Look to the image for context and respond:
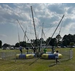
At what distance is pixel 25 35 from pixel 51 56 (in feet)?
65.7

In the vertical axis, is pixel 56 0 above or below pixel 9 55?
above

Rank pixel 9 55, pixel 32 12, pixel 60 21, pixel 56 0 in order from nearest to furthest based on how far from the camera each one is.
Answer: pixel 56 0, pixel 9 55, pixel 32 12, pixel 60 21

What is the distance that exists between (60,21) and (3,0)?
2886 centimetres

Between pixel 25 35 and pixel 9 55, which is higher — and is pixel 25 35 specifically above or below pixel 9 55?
above

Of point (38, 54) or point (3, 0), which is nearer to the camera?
point (3, 0)

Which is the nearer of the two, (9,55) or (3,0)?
(3,0)

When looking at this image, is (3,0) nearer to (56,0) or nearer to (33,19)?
(56,0)

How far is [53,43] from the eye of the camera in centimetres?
12094

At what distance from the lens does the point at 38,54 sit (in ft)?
89.2

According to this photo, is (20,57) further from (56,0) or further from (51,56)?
(56,0)

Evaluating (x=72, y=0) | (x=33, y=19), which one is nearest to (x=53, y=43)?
(x=33, y=19)

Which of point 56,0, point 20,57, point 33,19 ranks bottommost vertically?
point 20,57

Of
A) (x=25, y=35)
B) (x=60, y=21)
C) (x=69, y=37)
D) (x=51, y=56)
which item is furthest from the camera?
(x=69, y=37)

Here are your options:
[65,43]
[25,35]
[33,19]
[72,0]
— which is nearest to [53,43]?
[65,43]
